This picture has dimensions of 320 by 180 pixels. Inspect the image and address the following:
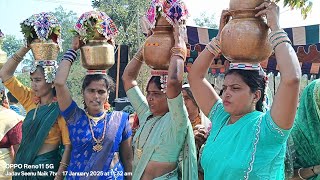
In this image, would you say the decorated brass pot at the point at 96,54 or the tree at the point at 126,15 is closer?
the decorated brass pot at the point at 96,54

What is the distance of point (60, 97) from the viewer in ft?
13.0

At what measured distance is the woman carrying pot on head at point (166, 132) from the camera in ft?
10.6

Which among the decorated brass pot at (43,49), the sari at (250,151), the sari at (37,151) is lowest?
the sari at (37,151)

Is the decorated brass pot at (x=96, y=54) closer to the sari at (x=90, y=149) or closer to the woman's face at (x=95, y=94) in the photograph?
the woman's face at (x=95, y=94)

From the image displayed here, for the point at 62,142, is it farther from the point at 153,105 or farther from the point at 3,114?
the point at 153,105

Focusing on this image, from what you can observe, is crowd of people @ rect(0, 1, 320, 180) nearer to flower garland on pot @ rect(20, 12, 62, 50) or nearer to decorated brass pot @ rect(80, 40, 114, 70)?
decorated brass pot @ rect(80, 40, 114, 70)

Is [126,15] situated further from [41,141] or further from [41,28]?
[41,141]

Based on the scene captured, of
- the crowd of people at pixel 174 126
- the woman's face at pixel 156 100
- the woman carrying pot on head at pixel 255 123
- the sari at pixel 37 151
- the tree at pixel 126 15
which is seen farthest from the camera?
the tree at pixel 126 15

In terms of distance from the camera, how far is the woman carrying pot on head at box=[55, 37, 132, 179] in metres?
3.95

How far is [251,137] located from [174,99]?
0.88m

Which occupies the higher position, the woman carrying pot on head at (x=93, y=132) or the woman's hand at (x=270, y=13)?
the woman's hand at (x=270, y=13)

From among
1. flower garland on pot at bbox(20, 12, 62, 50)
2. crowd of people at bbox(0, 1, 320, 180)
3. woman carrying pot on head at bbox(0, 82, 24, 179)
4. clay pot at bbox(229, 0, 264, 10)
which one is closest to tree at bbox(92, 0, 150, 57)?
woman carrying pot on head at bbox(0, 82, 24, 179)

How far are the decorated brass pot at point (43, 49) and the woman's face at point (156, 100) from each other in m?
1.35

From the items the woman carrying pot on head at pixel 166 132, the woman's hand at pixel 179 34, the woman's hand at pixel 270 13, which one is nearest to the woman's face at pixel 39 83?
the woman carrying pot on head at pixel 166 132
